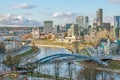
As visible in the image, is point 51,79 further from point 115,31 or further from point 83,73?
point 115,31

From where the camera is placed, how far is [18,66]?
75.8ft

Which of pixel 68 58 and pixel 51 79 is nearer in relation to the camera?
pixel 51 79

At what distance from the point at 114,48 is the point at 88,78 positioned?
22562mm

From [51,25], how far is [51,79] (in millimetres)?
78803

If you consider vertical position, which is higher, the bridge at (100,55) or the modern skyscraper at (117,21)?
the modern skyscraper at (117,21)

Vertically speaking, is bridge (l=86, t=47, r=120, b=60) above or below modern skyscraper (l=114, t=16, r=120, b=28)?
below

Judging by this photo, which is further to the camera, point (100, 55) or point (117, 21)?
point (117, 21)

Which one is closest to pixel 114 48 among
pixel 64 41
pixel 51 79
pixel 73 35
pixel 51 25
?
pixel 51 79

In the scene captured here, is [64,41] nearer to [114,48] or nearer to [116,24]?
[116,24]

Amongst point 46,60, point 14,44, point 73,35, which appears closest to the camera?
point 46,60

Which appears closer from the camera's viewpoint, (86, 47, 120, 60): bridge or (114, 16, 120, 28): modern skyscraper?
(86, 47, 120, 60): bridge

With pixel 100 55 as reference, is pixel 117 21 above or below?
above

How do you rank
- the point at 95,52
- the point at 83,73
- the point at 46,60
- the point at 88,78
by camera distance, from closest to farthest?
the point at 88,78 → the point at 83,73 → the point at 46,60 → the point at 95,52

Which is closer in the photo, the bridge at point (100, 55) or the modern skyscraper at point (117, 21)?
the bridge at point (100, 55)
